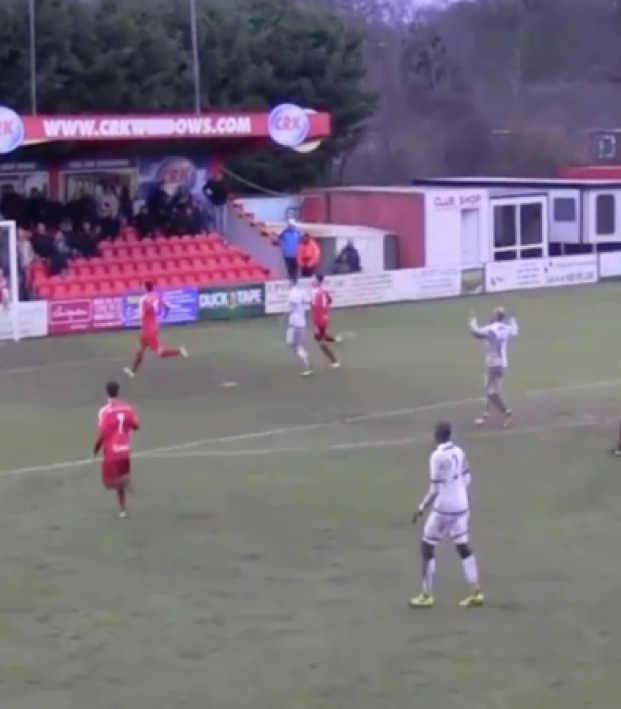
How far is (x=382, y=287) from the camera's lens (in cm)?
4606

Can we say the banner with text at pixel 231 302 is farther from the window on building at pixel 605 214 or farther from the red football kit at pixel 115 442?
the red football kit at pixel 115 442

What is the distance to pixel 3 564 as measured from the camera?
56.6 feet

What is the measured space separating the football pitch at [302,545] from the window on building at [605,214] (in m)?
22.1

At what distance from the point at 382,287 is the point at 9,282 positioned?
35.0ft

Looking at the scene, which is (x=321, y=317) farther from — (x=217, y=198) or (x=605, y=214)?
(x=605, y=214)

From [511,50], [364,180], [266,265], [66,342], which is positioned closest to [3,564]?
[66,342]

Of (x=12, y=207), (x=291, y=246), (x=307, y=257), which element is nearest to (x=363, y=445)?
(x=12, y=207)

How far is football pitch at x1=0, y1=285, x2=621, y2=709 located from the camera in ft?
43.4

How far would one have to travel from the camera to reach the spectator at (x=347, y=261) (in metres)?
47.9

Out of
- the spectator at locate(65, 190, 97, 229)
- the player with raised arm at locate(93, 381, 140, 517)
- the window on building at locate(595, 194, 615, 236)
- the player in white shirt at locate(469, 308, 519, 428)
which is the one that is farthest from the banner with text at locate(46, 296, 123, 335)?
the player with raised arm at locate(93, 381, 140, 517)

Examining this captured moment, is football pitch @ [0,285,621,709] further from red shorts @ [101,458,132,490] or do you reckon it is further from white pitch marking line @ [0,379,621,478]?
red shorts @ [101,458,132,490]

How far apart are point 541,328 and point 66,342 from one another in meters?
10.4

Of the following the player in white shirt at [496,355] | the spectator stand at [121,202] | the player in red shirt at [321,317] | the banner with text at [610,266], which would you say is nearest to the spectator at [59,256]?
the spectator stand at [121,202]

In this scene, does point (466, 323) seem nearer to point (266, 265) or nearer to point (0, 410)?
point (266, 265)
